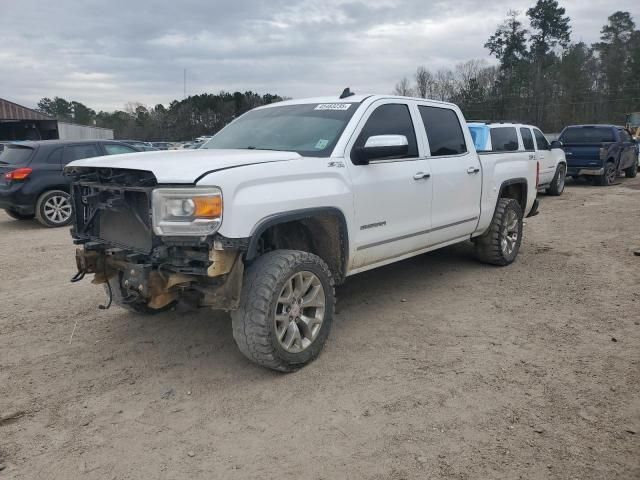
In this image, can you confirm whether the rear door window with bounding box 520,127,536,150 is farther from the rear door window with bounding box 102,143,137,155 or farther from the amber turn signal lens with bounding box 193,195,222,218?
the amber turn signal lens with bounding box 193,195,222,218

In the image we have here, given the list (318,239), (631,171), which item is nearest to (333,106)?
(318,239)

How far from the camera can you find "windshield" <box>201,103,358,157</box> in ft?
13.9

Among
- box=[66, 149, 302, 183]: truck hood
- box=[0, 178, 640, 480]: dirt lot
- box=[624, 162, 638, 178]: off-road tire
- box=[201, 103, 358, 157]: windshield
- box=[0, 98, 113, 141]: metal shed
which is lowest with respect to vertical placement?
box=[0, 178, 640, 480]: dirt lot

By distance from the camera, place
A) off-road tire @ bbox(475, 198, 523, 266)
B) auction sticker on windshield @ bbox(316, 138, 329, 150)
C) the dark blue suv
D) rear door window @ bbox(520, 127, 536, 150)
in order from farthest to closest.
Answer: the dark blue suv
rear door window @ bbox(520, 127, 536, 150)
off-road tire @ bbox(475, 198, 523, 266)
auction sticker on windshield @ bbox(316, 138, 329, 150)

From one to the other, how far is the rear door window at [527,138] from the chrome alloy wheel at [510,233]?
650cm

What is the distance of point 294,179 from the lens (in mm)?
3678

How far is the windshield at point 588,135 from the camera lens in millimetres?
16125

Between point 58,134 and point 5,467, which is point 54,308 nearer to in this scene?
point 5,467

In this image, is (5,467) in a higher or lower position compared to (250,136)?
lower

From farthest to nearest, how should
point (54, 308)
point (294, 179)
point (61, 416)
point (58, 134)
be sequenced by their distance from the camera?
point (58, 134)
point (54, 308)
point (294, 179)
point (61, 416)

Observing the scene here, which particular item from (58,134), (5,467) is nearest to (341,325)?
(5,467)

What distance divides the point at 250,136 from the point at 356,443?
2.91 metres

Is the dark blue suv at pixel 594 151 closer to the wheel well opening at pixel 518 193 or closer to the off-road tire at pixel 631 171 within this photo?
the off-road tire at pixel 631 171

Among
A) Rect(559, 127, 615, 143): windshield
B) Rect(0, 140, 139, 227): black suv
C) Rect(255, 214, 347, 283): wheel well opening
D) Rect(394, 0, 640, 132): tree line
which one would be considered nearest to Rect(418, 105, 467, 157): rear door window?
Rect(255, 214, 347, 283): wheel well opening
